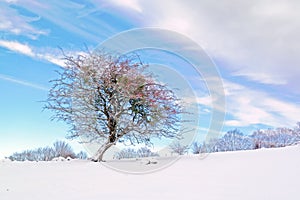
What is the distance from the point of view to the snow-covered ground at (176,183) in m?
3.95

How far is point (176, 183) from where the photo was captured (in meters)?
4.71

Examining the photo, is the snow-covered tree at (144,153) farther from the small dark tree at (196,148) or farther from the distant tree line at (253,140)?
the distant tree line at (253,140)

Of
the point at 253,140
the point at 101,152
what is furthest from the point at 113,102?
the point at 253,140

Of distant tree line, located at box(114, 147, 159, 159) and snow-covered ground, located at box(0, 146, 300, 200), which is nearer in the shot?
snow-covered ground, located at box(0, 146, 300, 200)

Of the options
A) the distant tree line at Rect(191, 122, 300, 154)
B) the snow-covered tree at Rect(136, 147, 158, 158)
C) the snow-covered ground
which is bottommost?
the snow-covered ground

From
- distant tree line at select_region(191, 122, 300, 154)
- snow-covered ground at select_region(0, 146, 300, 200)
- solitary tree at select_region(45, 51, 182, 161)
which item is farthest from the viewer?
distant tree line at select_region(191, 122, 300, 154)

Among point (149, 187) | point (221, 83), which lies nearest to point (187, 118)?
point (221, 83)

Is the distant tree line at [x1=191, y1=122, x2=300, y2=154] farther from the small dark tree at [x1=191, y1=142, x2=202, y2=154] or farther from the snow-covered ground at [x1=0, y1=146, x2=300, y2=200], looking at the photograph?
the snow-covered ground at [x1=0, y1=146, x2=300, y2=200]

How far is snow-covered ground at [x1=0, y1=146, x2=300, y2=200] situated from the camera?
395 cm

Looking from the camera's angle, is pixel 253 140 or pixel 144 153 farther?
pixel 253 140

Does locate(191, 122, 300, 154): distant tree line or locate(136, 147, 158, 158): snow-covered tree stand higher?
locate(191, 122, 300, 154): distant tree line

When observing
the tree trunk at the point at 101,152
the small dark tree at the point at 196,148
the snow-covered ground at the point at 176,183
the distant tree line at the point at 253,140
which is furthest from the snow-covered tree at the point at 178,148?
the distant tree line at the point at 253,140

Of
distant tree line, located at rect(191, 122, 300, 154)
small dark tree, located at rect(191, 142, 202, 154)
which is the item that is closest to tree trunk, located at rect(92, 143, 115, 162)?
small dark tree, located at rect(191, 142, 202, 154)

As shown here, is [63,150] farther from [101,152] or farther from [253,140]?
[253,140]
